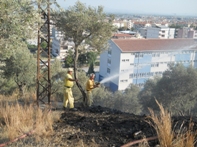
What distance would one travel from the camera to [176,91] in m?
16.6

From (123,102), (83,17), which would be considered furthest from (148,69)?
(83,17)

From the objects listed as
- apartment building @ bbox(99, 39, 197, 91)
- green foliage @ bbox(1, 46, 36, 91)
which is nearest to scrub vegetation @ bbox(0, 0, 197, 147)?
green foliage @ bbox(1, 46, 36, 91)

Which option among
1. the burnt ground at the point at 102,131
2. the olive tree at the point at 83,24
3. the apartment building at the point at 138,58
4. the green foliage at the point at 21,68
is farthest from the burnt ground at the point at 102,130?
the apartment building at the point at 138,58

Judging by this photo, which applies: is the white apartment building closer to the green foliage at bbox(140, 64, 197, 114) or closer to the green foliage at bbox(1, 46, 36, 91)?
the green foliage at bbox(140, 64, 197, 114)

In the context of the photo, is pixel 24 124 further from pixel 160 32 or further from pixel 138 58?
pixel 160 32

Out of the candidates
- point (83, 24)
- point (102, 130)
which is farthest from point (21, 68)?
point (102, 130)

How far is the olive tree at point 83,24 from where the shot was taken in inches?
327

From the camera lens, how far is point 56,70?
653 inches

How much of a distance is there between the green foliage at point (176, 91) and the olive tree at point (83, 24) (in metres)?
8.94

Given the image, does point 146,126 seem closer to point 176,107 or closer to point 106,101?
point 176,107

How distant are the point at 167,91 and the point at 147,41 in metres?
27.7

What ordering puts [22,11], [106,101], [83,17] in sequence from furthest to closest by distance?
[106,101]
[83,17]
[22,11]

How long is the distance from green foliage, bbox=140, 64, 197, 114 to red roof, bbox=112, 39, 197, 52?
72.8 ft

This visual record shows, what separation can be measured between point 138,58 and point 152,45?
12.1 feet
